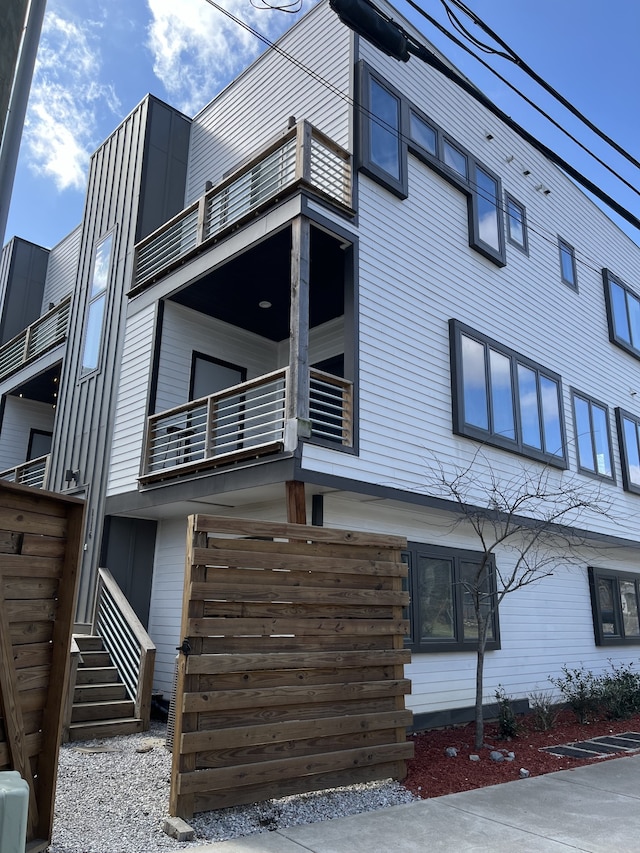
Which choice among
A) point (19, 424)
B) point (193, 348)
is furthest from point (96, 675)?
point (19, 424)

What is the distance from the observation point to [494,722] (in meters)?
9.74

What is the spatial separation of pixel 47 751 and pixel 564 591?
405 inches

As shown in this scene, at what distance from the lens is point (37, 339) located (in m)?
15.3

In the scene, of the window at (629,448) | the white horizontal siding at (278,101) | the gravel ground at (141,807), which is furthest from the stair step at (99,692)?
the window at (629,448)

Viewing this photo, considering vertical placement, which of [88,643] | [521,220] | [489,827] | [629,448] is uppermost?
[521,220]

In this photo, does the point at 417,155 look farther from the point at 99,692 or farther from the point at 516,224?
the point at 99,692

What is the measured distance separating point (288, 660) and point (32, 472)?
980 cm

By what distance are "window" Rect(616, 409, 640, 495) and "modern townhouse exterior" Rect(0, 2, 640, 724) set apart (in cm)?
8

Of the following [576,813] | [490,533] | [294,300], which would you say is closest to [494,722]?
[490,533]

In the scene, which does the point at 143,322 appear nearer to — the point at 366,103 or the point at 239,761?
the point at 366,103

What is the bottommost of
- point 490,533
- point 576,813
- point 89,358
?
point 576,813

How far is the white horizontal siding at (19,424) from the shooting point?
1548 cm

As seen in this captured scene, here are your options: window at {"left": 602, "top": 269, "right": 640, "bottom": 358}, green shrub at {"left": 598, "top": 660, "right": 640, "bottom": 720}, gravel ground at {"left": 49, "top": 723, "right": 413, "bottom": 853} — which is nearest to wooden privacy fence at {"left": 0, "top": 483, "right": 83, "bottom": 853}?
gravel ground at {"left": 49, "top": 723, "right": 413, "bottom": 853}

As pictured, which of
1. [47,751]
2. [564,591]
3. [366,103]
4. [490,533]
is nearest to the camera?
[47,751]
